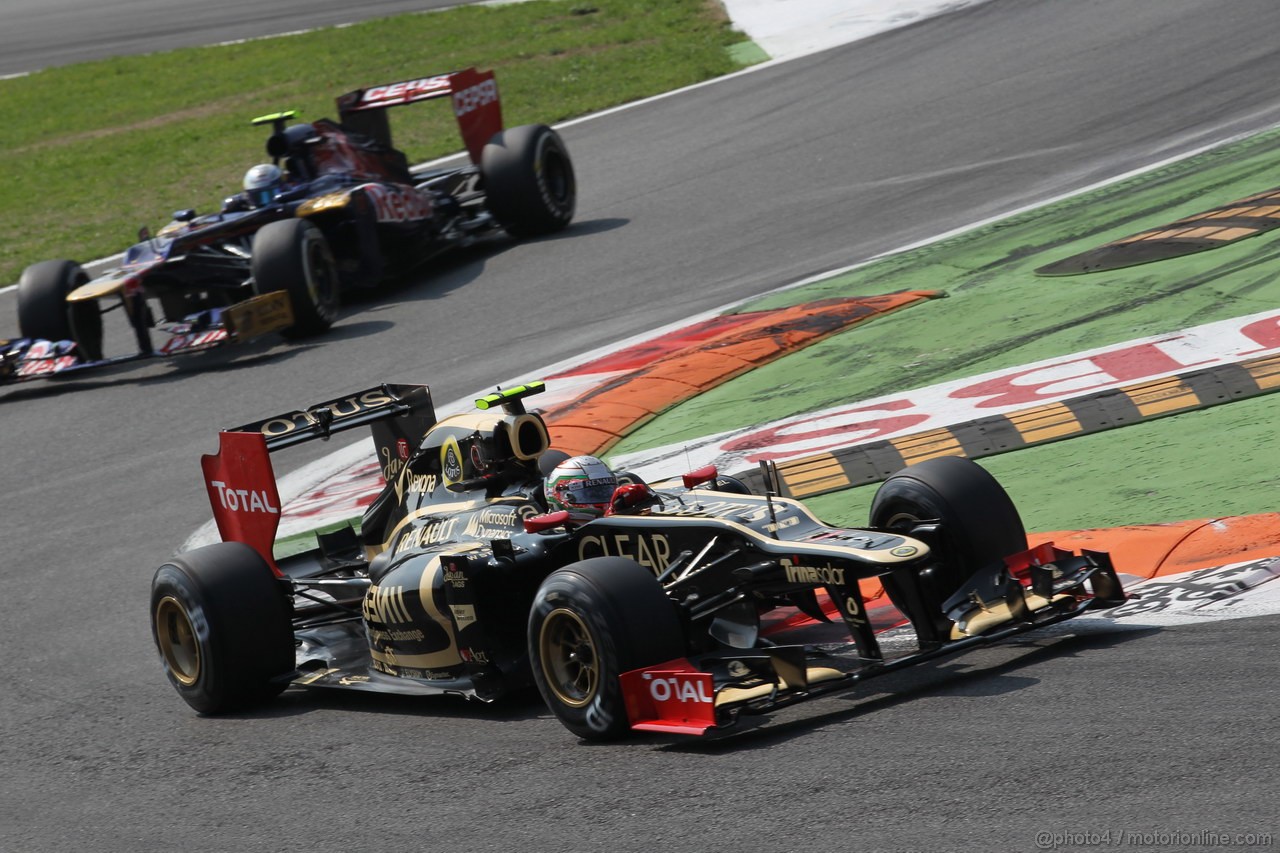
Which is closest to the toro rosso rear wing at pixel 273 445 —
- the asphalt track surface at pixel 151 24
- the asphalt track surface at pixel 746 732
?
the asphalt track surface at pixel 746 732

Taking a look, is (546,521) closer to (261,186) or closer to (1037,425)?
(1037,425)

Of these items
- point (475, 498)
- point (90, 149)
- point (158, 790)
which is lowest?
point (158, 790)

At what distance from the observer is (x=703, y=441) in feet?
37.3

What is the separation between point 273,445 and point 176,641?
1.18 metres

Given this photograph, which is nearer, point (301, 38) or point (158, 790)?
point (158, 790)

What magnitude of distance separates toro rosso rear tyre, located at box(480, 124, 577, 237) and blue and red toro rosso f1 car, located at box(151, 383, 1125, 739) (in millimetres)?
9630

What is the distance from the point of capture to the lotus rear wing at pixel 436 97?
1866 centimetres

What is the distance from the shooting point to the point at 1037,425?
32.8 feet

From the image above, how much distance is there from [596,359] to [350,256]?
4.69 metres

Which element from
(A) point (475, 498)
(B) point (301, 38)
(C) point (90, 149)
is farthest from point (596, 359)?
(B) point (301, 38)

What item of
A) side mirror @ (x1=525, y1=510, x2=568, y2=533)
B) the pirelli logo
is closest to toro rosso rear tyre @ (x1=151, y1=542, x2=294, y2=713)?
side mirror @ (x1=525, y1=510, x2=568, y2=533)

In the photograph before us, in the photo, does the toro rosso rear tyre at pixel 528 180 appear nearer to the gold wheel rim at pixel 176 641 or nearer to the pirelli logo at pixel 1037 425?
the pirelli logo at pixel 1037 425

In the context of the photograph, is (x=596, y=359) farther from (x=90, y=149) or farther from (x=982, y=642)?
(x=90, y=149)

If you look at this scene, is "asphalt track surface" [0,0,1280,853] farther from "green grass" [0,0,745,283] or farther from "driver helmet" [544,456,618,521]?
"green grass" [0,0,745,283]
